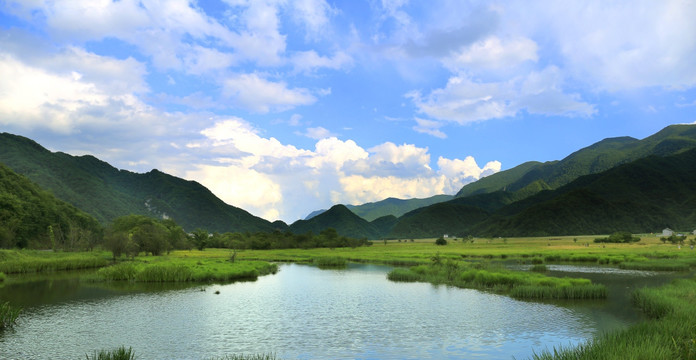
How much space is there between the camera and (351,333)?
1062 inches

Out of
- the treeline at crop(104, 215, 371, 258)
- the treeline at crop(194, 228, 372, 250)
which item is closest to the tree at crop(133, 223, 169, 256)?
the treeline at crop(104, 215, 371, 258)

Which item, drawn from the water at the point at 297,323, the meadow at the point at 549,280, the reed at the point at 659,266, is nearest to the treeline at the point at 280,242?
the meadow at the point at 549,280

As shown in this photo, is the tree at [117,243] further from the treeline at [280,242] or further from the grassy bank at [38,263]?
the treeline at [280,242]

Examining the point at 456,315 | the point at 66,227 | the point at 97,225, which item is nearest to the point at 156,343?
the point at 456,315

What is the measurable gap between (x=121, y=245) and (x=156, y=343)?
2958 inches

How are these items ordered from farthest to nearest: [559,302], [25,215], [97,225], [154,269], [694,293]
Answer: [97,225]
[25,215]
[154,269]
[559,302]
[694,293]

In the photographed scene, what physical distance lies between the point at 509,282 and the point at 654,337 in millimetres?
29715

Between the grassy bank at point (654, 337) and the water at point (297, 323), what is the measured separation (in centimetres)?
243

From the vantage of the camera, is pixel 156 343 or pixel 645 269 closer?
pixel 156 343

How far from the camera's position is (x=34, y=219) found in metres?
123

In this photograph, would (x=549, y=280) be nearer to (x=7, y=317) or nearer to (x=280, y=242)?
(x=7, y=317)

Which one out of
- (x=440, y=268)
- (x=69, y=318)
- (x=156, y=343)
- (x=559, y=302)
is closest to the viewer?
(x=156, y=343)

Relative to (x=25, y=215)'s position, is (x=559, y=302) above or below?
below

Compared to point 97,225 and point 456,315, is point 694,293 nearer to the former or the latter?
point 456,315
